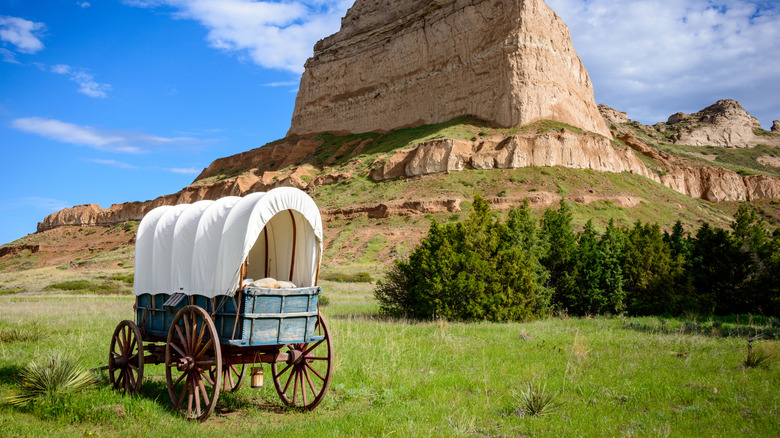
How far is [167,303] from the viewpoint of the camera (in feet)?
24.8

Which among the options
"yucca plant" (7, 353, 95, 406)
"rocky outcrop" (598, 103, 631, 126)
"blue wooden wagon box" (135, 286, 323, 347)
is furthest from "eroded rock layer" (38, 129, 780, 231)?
"rocky outcrop" (598, 103, 631, 126)

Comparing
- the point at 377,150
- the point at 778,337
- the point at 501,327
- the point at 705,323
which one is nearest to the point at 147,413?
the point at 501,327

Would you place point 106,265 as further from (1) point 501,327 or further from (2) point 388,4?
(2) point 388,4

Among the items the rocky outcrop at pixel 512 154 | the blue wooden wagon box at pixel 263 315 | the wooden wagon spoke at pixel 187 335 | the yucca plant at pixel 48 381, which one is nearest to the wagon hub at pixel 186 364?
the wooden wagon spoke at pixel 187 335

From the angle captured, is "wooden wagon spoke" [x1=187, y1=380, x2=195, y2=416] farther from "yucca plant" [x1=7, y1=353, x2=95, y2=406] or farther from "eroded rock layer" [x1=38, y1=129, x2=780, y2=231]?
"eroded rock layer" [x1=38, y1=129, x2=780, y2=231]

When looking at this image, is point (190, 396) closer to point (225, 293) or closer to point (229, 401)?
point (229, 401)

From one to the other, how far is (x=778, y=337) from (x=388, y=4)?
9508 cm

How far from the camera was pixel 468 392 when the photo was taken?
816 cm

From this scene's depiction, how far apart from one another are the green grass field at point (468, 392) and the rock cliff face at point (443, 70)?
56.1 meters

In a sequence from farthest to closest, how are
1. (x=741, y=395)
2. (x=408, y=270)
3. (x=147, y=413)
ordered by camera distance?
1. (x=408, y=270)
2. (x=741, y=395)
3. (x=147, y=413)

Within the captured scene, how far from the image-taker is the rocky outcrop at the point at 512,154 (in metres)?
57.9

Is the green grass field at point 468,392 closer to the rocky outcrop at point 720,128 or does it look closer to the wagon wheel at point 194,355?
the wagon wheel at point 194,355

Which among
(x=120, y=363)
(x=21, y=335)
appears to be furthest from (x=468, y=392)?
(x=21, y=335)

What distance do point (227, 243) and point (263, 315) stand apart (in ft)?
3.78
